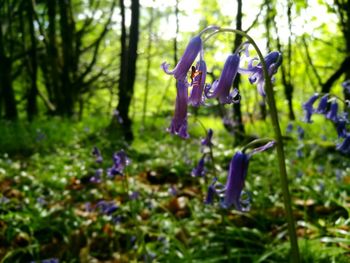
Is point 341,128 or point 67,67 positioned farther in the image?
point 67,67

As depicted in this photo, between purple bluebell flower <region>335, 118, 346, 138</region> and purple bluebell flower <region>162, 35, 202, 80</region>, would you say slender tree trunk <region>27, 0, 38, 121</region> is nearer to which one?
purple bluebell flower <region>335, 118, 346, 138</region>

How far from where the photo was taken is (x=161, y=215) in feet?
12.8

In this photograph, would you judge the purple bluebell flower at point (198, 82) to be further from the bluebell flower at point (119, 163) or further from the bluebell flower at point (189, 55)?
the bluebell flower at point (119, 163)

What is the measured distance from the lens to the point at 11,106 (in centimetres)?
1230

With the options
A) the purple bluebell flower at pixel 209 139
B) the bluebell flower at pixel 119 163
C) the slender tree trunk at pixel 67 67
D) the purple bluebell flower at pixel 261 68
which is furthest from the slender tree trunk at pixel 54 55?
the purple bluebell flower at pixel 261 68

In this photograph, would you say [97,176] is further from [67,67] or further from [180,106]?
[67,67]

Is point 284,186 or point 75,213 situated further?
point 75,213

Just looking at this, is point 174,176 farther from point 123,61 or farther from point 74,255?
point 123,61

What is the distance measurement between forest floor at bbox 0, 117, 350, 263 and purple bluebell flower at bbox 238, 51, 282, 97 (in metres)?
1.23

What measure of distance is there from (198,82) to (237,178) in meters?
0.32

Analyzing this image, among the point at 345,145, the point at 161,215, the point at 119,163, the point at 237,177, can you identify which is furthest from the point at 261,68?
the point at 161,215

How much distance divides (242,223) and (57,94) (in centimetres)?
1101

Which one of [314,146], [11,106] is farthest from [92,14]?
[314,146]

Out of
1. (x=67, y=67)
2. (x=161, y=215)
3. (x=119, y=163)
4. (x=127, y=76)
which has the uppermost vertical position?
(x=67, y=67)
